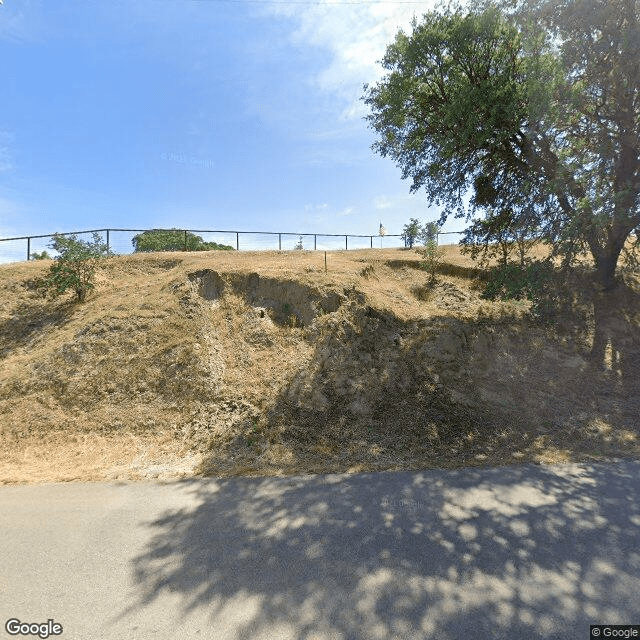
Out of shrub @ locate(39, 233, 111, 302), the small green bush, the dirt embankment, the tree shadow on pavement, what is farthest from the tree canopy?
shrub @ locate(39, 233, 111, 302)

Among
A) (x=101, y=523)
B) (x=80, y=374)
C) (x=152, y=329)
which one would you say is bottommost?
(x=101, y=523)

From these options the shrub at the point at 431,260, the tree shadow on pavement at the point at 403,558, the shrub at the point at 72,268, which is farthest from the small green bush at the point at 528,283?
the shrub at the point at 72,268

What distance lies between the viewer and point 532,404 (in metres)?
9.12

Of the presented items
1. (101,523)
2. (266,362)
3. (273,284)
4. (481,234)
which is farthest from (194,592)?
(481,234)

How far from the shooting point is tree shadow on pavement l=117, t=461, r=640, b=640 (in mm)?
3213

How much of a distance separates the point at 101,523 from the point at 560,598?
5076 mm

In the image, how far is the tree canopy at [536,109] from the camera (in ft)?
34.3

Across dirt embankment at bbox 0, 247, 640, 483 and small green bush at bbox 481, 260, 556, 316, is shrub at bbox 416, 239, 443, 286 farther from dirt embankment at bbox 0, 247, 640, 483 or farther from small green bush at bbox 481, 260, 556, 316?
small green bush at bbox 481, 260, 556, 316

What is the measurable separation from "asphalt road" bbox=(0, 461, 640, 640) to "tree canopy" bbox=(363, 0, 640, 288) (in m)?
8.24

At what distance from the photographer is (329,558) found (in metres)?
4.02

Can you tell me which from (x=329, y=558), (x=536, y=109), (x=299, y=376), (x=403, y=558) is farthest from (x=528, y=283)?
(x=329, y=558)

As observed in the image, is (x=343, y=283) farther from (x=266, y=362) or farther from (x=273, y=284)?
(x=266, y=362)

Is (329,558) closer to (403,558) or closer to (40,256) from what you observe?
(403,558)

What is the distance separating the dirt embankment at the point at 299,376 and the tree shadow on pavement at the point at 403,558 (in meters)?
1.28
